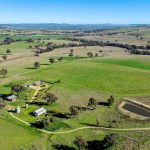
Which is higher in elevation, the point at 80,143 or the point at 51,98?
the point at 51,98

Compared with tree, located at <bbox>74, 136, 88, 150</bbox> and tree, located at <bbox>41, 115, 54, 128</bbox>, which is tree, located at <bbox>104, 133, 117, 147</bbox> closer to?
tree, located at <bbox>74, 136, 88, 150</bbox>

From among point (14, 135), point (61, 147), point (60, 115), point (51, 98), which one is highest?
point (51, 98)

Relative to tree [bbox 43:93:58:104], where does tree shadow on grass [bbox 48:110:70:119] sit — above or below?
below

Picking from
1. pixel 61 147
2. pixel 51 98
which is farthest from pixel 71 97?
pixel 61 147

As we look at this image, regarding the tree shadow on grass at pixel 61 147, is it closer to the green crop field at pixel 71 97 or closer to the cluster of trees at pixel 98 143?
the green crop field at pixel 71 97

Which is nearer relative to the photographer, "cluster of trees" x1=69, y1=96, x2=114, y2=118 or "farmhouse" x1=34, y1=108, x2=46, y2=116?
"cluster of trees" x1=69, y1=96, x2=114, y2=118

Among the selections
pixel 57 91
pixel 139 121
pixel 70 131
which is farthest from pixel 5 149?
pixel 57 91

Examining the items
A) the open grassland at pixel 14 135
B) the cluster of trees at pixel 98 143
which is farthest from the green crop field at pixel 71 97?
the cluster of trees at pixel 98 143

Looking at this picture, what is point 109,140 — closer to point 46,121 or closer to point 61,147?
A: point 61,147

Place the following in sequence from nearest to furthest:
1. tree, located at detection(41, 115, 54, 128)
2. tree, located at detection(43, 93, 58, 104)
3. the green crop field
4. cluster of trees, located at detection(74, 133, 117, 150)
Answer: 1. cluster of trees, located at detection(74, 133, 117, 150)
2. the green crop field
3. tree, located at detection(41, 115, 54, 128)
4. tree, located at detection(43, 93, 58, 104)

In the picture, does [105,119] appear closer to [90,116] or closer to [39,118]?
[90,116]

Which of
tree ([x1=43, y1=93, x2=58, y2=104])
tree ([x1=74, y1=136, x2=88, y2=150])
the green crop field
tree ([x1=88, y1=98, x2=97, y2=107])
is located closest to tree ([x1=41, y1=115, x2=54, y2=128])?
the green crop field
